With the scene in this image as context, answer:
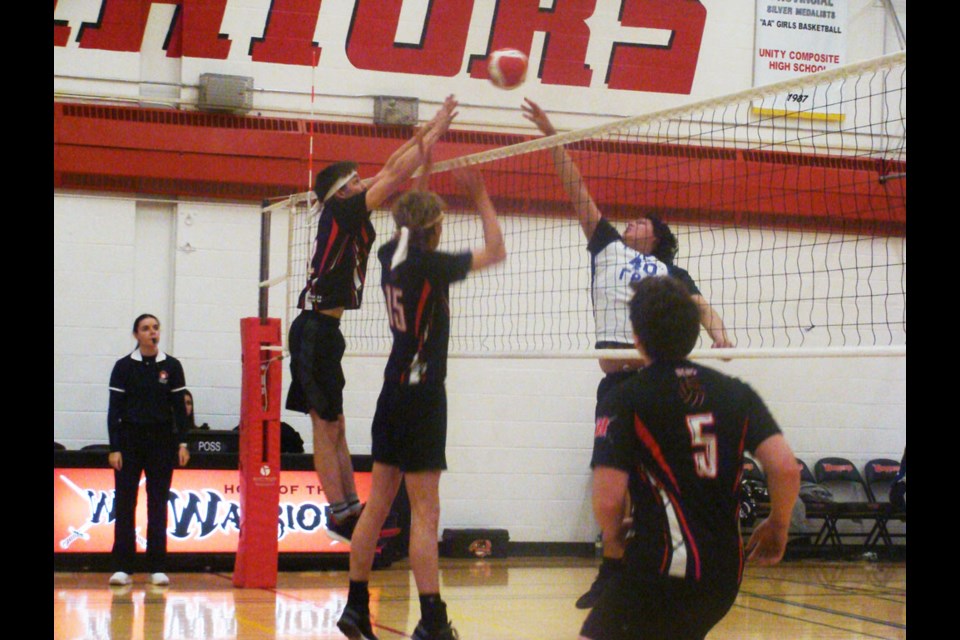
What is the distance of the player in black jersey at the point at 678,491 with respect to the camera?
3.25 m

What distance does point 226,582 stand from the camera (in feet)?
31.3

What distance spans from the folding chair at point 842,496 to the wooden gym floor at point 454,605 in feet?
3.63

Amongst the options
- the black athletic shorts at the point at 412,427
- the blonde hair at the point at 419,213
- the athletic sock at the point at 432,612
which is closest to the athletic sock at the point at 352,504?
the black athletic shorts at the point at 412,427

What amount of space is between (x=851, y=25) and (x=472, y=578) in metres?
8.05

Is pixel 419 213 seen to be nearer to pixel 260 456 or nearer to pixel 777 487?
pixel 777 487

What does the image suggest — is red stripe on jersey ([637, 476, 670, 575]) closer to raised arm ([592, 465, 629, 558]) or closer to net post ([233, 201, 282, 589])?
raised arm ([592, 465, 629, 558])

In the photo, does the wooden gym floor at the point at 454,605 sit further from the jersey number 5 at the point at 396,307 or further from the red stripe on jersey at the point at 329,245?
the jersey number 5 at the point at 396,307

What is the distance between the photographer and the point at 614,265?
21.1 ft

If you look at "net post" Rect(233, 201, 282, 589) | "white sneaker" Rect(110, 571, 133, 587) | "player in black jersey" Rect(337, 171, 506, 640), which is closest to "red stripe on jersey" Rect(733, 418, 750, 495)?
"player in black jersey" Rect(337, 171, 506, 640)

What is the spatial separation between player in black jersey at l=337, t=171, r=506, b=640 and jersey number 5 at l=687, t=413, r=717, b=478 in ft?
6.50

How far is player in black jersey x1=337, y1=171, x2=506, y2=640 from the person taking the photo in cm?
510

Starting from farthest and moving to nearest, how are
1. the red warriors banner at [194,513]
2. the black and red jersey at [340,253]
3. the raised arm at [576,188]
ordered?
the red warriors banner at [194,513] < the raised arm at [576,188] < the black and red jersey at [340,253]

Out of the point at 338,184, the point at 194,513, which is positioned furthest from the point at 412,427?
the point at 194,513
